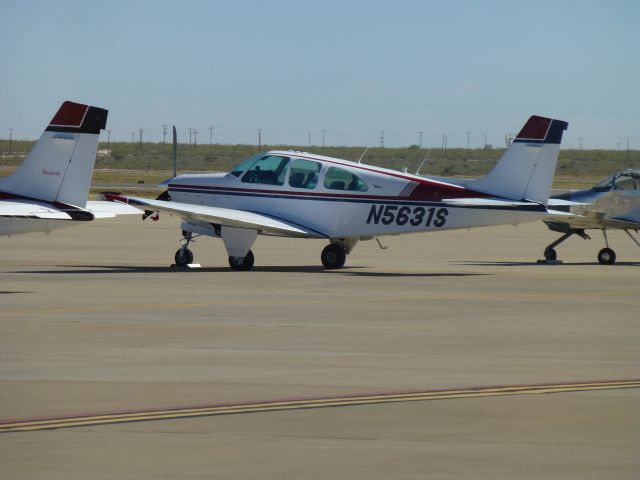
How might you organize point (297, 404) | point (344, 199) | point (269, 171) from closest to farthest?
point (297, 404)
point (344, 199)
point (269, 171)

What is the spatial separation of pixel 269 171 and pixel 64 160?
5913mm

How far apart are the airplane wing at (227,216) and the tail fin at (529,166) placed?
11.5ft

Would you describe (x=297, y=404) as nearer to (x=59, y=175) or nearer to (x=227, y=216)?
(x=59, y=175)

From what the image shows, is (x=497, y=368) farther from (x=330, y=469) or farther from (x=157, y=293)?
(x=157, y=293)

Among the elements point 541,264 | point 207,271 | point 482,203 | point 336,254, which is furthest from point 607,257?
point 207,271

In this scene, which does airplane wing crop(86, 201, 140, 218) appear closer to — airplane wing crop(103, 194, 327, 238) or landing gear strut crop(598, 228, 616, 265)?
airplane wing crop(103, 194, 327, 238)

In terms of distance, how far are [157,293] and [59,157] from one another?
10.6 feet

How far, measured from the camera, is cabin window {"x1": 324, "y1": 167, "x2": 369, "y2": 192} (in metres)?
26.9

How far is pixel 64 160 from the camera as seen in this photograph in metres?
22.5

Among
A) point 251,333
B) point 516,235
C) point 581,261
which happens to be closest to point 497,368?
point 251,333

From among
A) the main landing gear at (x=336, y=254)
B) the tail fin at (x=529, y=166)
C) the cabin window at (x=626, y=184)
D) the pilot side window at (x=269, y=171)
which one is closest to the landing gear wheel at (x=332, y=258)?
the main landing gear at (x=336, y=254)

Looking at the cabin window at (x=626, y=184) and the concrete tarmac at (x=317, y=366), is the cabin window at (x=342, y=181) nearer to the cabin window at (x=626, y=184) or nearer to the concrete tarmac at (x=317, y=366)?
the concrete tarmac at (x=317, y=366)

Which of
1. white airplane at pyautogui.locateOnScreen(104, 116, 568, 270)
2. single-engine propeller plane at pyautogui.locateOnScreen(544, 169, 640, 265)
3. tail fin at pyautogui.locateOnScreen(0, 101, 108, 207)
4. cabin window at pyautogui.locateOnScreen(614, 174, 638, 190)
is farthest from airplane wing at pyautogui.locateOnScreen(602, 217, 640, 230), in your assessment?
tail fin at pyautogui.locateOnScreen(0, 101, 108, 207)

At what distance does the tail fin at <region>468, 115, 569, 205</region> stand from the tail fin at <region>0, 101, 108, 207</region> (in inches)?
298
